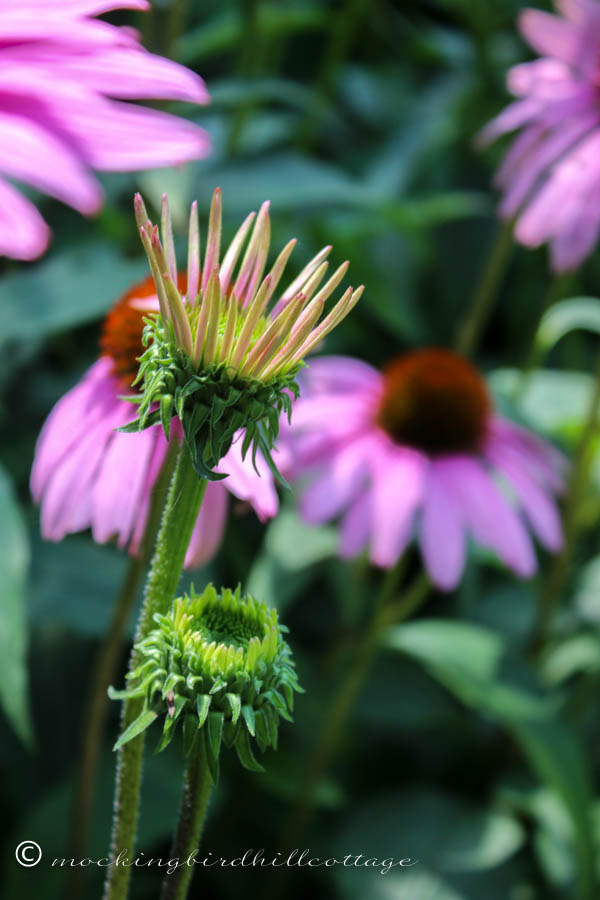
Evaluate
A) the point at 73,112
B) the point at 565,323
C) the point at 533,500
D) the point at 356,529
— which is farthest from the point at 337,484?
the point at 73,112

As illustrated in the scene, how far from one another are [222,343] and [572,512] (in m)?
0.71

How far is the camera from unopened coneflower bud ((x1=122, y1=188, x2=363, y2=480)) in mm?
184

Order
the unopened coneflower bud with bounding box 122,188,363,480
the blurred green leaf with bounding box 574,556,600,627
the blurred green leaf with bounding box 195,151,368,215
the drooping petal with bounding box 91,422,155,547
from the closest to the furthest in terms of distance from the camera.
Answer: the unopened coneflower bud with bounding box 122,188,363,480
the drooping petal with bounding box 91,422,155,547
the blurred green leaf with bounding box 195,151,368,215
the blurred green leaf with bounding box 574,556,600,627

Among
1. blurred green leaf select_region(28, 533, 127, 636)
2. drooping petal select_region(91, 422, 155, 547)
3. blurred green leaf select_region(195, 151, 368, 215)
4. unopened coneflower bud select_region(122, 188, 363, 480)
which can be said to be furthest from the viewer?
blurred green leaf select_region(195, 151, 368, 215)

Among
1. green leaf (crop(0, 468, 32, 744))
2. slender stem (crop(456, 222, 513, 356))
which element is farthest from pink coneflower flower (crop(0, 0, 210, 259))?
slender stem (crop(456, 222, 513, 356))

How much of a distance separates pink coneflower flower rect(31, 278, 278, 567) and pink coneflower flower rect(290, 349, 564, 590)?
0.24m

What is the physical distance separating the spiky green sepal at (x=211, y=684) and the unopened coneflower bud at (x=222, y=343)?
0.11 feet

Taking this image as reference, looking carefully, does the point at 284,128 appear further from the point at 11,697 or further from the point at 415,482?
the point at 11,697

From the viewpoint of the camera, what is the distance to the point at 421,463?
755 millimetres

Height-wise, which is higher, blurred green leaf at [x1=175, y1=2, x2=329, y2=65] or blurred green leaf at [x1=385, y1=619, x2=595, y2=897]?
blurred green leaf at [x1=175, y1=2, x2=329, y2=65]

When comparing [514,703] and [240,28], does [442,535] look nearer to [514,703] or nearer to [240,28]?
[514,703]

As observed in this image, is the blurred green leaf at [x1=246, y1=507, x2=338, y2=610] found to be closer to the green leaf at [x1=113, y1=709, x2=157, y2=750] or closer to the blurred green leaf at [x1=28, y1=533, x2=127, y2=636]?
the blurred green leaf at [x1=28, y1=533, x2=127, y2=636]

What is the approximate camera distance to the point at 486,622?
988 millimetres

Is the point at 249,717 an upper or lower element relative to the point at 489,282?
upper
